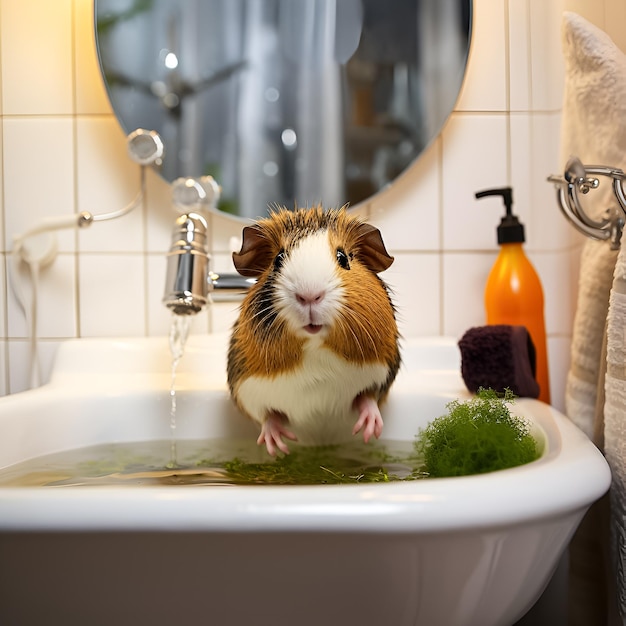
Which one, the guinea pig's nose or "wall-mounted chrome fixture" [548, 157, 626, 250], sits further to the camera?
"wall-mounted chrome fixture" [548, 157, 626, 250]

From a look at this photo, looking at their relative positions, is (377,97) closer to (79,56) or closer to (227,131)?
(227,131)

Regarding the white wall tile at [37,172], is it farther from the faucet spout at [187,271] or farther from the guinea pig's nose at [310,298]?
the guinea pig's nose at [310,298]

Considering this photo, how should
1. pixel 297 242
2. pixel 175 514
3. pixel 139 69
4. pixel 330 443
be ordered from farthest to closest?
1. pixel 139 69
2. pixel 330 443
3. pixel 297 242
4. pixel 175 514

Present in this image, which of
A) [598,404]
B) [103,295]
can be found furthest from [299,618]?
[103,295]

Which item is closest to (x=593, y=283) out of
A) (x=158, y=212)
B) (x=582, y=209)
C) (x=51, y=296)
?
(x=582, y=209)

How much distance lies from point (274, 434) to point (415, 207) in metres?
0.62

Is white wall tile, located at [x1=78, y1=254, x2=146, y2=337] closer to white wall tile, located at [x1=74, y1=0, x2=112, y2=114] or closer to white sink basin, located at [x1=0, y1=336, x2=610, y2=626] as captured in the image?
white wall tile, located at [x1=74, y1=0, x2=112, y2=114]

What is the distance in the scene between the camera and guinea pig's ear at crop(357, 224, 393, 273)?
2.14ft

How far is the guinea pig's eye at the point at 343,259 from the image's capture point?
0.61m

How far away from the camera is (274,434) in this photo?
0.69 meters

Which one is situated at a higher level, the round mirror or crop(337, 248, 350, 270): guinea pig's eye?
the round mirror

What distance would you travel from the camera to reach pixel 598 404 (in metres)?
0.73

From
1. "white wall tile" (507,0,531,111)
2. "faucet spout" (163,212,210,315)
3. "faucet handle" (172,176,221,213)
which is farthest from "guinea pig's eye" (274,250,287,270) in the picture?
"white wall tile" (507,0,531,111)

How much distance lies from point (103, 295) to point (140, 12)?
50cm
